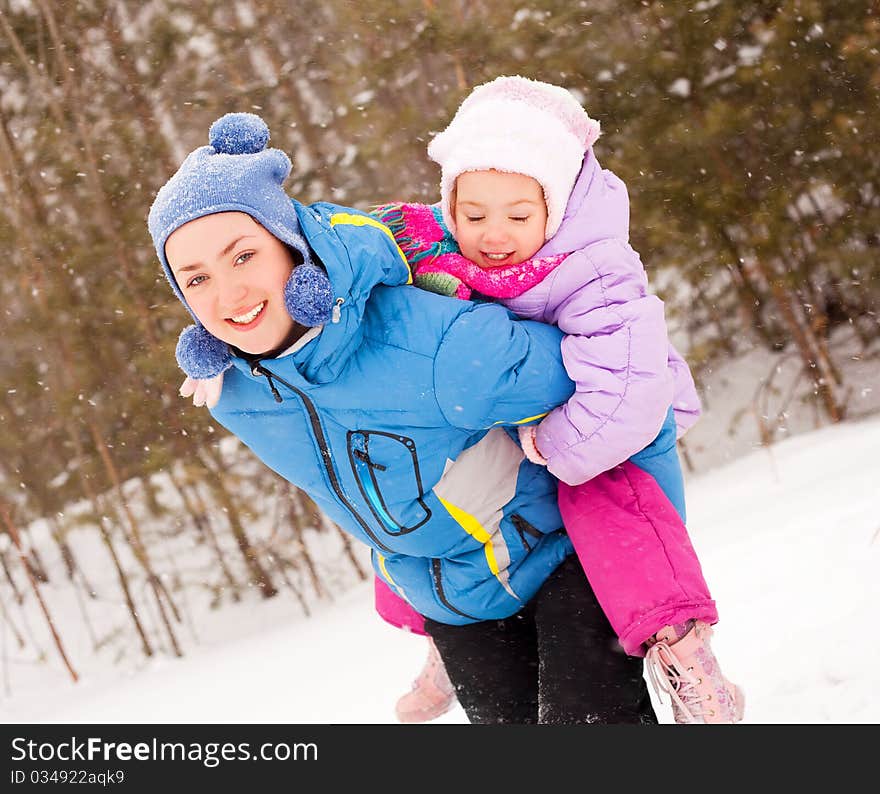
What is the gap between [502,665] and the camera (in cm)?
214

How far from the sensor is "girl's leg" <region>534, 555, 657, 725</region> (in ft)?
6.01

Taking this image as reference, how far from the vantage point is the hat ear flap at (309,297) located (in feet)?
5.54

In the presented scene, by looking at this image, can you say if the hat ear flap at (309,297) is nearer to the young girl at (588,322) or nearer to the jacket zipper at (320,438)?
the jacket zipper at (320,438)

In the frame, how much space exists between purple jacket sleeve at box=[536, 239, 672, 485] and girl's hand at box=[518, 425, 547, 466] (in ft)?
0.05

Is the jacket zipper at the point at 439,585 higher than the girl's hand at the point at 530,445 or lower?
lower

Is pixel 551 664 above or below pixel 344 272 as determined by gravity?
below

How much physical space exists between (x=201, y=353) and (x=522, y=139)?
32.0 inches

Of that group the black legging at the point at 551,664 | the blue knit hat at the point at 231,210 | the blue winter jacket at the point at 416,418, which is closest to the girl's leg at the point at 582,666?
the black legging at the point at 551,664

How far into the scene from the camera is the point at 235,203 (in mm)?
1734

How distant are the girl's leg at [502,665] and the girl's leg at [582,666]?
0.62 ft

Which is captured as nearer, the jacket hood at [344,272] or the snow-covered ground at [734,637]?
the jacket hood at [344,272]

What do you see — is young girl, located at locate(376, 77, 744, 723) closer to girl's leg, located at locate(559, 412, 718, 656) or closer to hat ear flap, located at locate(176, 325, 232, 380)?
girl's leg, located at locate(559, 412, 718, 656)

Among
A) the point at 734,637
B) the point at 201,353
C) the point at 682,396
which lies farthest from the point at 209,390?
the point at 734,637

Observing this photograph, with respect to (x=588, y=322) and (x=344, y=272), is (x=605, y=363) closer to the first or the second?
(x=588, y=322)
